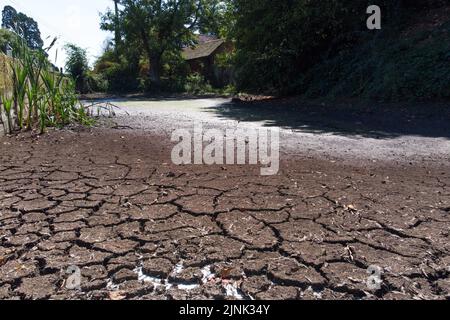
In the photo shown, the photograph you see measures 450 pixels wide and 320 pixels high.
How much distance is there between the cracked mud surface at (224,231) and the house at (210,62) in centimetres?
2428

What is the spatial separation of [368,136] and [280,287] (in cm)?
434

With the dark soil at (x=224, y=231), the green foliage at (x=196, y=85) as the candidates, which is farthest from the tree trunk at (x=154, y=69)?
the dark soil at (x=224, y=231)

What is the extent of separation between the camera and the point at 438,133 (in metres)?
5.68

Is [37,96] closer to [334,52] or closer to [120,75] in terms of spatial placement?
[334,52]

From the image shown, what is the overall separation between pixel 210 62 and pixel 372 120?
23.3m

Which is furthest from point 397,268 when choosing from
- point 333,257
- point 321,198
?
point 321,198

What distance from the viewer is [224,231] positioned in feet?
7.49

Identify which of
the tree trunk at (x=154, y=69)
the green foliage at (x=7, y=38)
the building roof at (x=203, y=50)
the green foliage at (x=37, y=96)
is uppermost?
the building roof at (x=203, y=50)

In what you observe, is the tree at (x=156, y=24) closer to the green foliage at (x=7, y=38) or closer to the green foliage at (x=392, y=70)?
the green foliage at (x=392, y=70)

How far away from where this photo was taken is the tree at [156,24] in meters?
25.2

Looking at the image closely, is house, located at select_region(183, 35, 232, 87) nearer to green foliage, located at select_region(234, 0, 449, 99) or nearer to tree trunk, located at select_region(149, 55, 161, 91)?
tree trunk, located at select_region(149, 55, 161, 91)

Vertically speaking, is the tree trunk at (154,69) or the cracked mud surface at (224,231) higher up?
the tree trunk at (154,69)

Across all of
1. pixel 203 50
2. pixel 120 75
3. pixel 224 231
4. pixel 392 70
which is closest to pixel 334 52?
pixel 392 70
